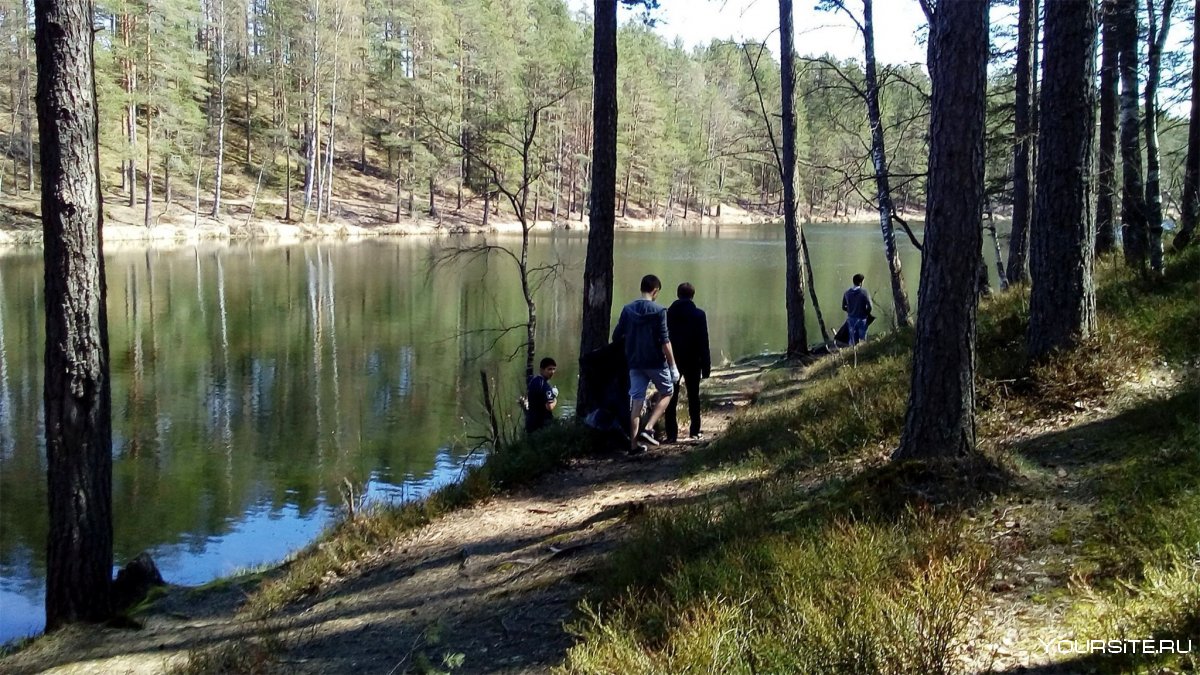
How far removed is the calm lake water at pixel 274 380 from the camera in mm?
11055

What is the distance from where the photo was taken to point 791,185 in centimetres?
1556

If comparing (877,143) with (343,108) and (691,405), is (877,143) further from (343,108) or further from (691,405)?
(343,108)

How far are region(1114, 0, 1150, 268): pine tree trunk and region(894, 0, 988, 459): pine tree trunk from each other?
513 centimetres

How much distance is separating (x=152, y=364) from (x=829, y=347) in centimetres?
1516

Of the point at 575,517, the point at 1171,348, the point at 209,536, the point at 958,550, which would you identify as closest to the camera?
the point at 958,550

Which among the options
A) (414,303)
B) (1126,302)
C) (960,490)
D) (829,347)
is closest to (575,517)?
(960,490)

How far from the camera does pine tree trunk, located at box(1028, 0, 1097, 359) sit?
659 cm

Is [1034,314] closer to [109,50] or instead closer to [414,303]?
[414,303]

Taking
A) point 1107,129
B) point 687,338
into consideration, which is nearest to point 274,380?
point 687,338

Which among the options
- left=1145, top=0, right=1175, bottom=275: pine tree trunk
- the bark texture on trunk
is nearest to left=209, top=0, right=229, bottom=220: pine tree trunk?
the bark texture on trunk

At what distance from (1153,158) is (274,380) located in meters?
16.4

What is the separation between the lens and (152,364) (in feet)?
64.3

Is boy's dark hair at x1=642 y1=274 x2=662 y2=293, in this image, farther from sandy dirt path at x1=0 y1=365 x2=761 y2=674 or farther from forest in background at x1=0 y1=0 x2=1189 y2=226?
forest in background at x1=0 y1=0 x2=1189 y2=226

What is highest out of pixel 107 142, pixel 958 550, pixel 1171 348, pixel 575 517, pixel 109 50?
pixel 109 50
